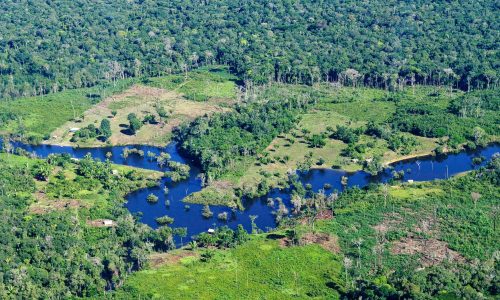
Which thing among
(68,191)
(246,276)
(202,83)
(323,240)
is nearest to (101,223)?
(68,191)

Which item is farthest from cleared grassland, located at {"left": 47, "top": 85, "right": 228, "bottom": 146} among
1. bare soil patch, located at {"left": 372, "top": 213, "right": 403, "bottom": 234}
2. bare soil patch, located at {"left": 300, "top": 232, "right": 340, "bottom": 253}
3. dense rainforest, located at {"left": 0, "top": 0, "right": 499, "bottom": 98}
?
bare soil patch, located at {"left": 372, "top": 213, "right": 403, "bottom": 234}

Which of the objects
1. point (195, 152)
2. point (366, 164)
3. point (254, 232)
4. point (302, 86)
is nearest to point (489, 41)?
point (302, 86)

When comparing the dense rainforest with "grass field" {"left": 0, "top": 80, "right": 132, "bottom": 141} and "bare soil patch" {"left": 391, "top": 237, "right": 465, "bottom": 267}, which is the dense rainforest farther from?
"bare soil patch" {"left": 391, "top": 237, "right": 465, "bottom": 267}

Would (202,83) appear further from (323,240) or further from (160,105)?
(323,240)

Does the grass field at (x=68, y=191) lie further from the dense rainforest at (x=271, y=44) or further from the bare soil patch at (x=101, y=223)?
the dense rainforest at (x=271, y=44)

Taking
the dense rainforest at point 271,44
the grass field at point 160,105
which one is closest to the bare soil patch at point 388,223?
the grass field at point 160,105

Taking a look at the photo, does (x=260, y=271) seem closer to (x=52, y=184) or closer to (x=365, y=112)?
(x=52, y=184)

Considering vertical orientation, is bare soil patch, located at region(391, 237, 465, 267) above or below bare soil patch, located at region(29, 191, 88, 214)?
above

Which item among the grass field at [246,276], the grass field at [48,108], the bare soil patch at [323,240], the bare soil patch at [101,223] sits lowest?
the grass field at [48,108]
